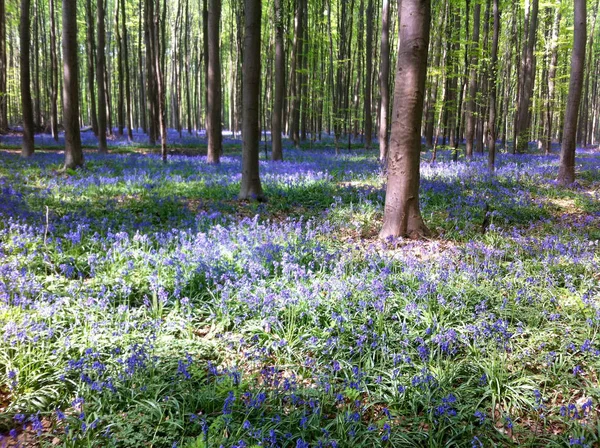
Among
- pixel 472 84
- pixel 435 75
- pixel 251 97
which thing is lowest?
pixel 251 97

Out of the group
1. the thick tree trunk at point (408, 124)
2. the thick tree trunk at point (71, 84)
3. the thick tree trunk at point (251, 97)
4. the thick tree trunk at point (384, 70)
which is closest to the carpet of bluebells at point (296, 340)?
the thick tree trunk at point (408, 124)

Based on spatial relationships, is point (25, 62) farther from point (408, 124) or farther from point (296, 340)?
point (296, 340)

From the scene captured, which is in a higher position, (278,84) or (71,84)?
(278,84)

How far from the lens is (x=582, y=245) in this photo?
6070 millimetres

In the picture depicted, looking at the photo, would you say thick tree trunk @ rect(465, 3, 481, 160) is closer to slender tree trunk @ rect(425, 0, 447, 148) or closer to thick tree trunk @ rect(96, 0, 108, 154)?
slender tree trunk @ rect(425, 0, 447, 148)

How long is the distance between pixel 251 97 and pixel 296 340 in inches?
254

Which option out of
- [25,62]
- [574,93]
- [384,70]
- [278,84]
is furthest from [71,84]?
[574,93]

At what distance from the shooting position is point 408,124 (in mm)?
6340

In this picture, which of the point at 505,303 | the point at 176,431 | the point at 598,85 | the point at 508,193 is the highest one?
the point at 598,85

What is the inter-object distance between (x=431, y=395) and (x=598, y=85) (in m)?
55.0

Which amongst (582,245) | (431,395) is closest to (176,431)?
(431,395)

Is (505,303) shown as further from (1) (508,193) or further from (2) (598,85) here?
(2) (598,85)

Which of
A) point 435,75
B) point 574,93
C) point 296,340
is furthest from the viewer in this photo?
point 435,75

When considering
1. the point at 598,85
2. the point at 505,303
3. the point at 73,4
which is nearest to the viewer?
the point at 505,303
